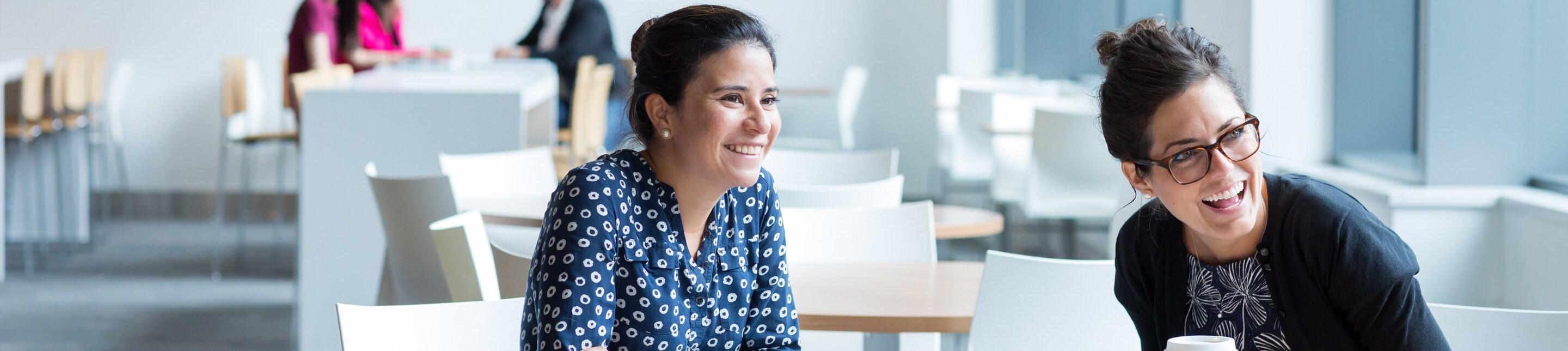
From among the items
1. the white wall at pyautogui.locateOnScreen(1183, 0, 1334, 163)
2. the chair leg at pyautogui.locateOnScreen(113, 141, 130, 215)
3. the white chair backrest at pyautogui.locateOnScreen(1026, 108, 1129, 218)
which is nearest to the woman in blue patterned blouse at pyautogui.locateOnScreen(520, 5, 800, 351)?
the white wall at pyautogui.locateOnScreen(1183, 0, 1334, 163)

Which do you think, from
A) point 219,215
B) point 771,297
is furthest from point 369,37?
point 771,297

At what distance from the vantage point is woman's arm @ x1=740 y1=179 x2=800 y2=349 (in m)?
1.72

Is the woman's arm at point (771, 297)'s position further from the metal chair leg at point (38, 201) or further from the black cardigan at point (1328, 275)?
the metal chair leg at point (38, 201)

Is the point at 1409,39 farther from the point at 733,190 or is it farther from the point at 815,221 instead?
the point at 733,190

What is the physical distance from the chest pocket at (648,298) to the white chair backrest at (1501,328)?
88 cm

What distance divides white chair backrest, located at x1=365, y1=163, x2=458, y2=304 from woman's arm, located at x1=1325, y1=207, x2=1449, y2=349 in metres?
2.00

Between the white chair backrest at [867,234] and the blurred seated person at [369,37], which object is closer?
the white chair backrest at [867,234]

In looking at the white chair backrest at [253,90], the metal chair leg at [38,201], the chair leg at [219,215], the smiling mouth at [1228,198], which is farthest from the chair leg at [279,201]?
the smiling mouth at [1228,198]

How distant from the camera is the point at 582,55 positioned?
594 centimetres

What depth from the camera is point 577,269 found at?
1501mm

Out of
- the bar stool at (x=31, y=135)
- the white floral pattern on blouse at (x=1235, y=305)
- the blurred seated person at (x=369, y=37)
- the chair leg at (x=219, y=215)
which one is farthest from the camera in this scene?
the blurred seated person at (x=369, y=37)

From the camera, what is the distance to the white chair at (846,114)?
7.73 metres

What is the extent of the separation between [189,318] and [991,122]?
11.1ft

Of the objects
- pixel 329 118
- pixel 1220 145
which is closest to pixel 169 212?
pixel 329 118
